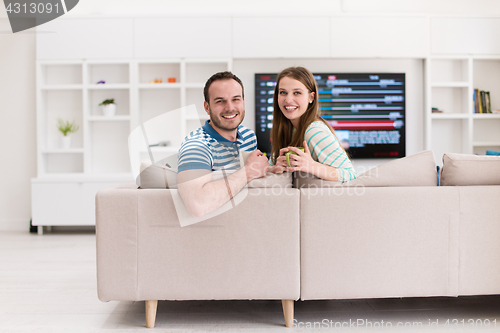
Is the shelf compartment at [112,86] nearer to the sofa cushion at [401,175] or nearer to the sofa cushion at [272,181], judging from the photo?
the sofa cushion at [272,181]

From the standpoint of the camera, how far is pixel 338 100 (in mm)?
4270

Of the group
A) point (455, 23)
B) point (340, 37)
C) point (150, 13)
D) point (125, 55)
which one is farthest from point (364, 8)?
point (125, 55)

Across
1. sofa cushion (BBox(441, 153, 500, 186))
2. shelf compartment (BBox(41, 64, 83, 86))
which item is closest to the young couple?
sofa cushion (BBox(441, 153, 500, 186))

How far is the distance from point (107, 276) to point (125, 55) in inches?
119

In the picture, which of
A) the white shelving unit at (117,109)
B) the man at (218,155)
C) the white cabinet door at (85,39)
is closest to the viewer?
the man at (218,155)

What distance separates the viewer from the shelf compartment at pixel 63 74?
431cm

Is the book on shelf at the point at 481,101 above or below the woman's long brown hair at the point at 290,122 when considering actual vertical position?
above

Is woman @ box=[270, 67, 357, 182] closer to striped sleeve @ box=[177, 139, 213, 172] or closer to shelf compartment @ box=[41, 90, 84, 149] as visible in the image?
striped sleeve @ box=[177, 139, 213, 172]

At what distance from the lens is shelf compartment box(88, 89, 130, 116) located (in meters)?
4.34

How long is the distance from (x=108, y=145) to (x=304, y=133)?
3.17 metres

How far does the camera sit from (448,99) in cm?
445

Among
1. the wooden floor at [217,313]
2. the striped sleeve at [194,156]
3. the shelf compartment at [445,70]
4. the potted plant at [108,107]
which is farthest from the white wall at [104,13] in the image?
the striped sleeve at [194,156]

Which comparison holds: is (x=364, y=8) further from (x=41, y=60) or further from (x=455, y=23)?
(x=41, y=60)

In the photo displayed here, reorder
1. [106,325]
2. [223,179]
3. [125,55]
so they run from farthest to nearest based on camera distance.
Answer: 1. [125,55]
2. [106,325]
3. [223,179]
